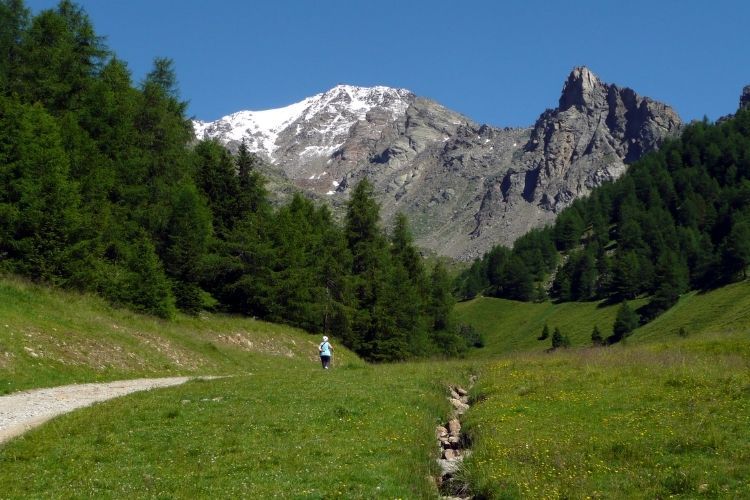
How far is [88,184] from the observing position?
162 ft

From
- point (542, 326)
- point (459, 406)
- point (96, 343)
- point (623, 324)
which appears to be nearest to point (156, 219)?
point (96, 343)

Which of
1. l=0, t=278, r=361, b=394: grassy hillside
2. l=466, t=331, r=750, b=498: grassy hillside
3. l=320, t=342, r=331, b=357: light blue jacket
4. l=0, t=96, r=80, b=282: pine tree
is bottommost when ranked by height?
l=0, t=278, r=361, b=394: grassy hillside

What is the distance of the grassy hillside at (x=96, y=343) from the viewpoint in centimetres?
2869

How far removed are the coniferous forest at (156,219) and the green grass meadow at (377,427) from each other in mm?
7842

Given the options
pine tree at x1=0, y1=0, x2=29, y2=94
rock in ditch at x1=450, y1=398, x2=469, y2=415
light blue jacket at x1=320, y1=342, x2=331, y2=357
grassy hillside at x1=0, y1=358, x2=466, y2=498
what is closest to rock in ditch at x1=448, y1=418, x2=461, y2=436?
grassy hillside at x1=0, y1=358, x2=466, y2=498

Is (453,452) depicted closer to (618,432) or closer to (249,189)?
(618,432)

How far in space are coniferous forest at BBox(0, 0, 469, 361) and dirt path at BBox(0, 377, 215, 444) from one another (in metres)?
16.0

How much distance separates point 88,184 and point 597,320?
152 meters

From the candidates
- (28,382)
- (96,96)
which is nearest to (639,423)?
(28,382)

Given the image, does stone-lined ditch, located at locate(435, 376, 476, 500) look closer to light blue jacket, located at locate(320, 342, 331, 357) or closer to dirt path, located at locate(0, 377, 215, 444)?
dirt path, located at locate(0, 377, 215, 444)

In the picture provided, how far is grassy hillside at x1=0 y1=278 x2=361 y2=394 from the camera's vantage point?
28.7m

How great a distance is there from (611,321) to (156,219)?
140881 millimetres

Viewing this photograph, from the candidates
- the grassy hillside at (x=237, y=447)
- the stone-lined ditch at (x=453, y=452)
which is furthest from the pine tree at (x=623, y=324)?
the grassy hillside at (x=237, y=447)

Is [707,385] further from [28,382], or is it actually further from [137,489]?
[28,382]
